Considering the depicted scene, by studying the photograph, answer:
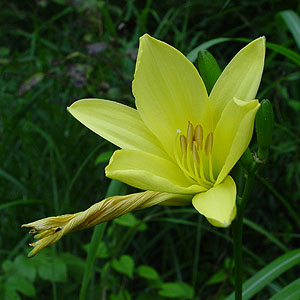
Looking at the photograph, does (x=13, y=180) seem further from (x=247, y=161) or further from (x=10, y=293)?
(x=247, y=161)

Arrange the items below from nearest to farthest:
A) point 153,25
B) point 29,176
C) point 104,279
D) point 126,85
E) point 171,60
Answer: point 171,60, point 104,279, point 126,85, point 29,176, point 153,25

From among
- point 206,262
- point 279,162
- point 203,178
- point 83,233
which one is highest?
point 203,178

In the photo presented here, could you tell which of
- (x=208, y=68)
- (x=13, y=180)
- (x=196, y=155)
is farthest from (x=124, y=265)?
(x=208, y=68)

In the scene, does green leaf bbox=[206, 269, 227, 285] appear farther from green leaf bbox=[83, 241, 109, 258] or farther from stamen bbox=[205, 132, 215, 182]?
stamen bbox=[205, 132, 215, 182]

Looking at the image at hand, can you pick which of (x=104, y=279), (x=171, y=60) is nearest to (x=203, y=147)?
(x=171, y=60)

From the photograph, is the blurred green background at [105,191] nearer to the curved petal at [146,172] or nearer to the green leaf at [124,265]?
the green leaf at [124,265]

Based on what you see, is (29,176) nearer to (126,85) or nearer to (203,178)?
(126,85)
